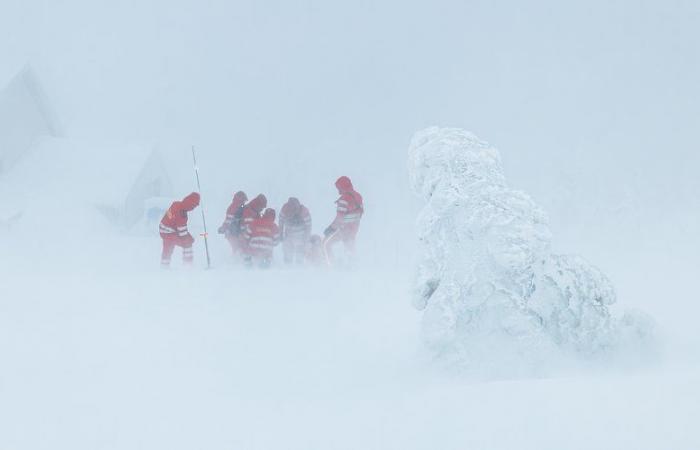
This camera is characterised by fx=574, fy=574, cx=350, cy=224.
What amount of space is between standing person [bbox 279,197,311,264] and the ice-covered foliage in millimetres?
7580

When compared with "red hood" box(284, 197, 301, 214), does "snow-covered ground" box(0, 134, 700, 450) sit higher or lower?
lower

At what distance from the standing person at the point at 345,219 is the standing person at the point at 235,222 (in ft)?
6.56

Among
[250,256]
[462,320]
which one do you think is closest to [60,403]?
[462,320]

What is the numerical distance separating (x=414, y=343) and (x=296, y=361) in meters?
1.75

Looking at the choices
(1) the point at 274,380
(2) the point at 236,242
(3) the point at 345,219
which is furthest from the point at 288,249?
(1) the point at 274,380

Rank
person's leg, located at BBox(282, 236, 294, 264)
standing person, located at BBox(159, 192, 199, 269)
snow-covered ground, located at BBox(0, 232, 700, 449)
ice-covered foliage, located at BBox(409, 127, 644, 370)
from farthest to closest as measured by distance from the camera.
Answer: person's leg, located at BBox(282, 236, 294, 264), standing person, located at BBox(159, 192, 199, 269), ice-covered foliage, located at BBox(409, 127, 644, 370), snow-covered ground, located at BBox(0, 232, 700, 449)

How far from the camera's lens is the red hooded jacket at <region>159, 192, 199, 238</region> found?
39.2 ft

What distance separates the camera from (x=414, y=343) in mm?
7383

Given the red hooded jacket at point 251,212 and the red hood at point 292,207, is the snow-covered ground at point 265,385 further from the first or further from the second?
the red hood at point 292,207

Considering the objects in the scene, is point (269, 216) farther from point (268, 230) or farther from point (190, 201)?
point (190, 201)

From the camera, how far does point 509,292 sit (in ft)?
19.4

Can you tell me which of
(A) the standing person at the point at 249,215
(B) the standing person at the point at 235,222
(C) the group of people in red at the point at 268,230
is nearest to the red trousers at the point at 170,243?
(C) the group of people in red at the point at 268,230

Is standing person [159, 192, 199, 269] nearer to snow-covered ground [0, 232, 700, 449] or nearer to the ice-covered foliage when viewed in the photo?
snow-covered ground [0, 232, 700, 449]

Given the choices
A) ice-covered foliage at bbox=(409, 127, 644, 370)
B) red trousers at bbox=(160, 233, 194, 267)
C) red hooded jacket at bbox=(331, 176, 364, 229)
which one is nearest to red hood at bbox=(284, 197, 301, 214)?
red hooded jacket at bbox=(331, 176, 364, 229)
